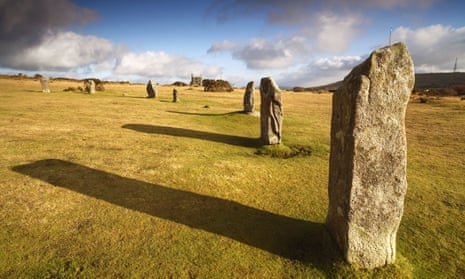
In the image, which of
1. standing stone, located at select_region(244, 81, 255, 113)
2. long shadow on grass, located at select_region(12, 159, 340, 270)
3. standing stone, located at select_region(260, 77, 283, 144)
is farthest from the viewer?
standing stone, located at select_region(244, 81, 255, 113)

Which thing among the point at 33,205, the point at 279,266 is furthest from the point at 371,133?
the point at 33,205

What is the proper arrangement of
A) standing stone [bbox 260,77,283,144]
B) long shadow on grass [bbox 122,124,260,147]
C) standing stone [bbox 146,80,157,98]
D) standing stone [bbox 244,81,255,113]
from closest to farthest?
1. standing stone [bbox 260,77,283,144]
2. long shadow on grass [bbox 122,124,260,147]
3. standing stone [bbox 244,81,255,113]
4. standing stone [bbox 146,80,157,98]

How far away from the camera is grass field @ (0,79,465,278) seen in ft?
16.9

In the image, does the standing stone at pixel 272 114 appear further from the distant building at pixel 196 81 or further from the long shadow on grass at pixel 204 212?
the distant building at pixel 196 81

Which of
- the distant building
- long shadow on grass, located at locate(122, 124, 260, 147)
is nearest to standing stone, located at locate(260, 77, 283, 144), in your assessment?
long shadow on grass, located at locate(122, 124, 260, 147)

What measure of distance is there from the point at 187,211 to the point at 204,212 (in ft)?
1.55

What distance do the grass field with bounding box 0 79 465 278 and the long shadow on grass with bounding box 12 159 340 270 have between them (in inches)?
1.2

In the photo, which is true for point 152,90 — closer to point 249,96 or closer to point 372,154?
point 249,96

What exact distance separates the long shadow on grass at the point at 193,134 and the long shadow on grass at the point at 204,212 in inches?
260

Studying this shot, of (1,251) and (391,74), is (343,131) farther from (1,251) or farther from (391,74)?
(1,251)

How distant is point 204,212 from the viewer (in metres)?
7.13

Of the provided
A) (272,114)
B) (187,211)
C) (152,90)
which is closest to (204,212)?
(187,211)

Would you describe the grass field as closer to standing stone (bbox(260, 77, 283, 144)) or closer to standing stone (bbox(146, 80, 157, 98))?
standing stone (bbox(260, 77, 283, 144))

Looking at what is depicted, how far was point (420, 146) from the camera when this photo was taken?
1432 centimetres
